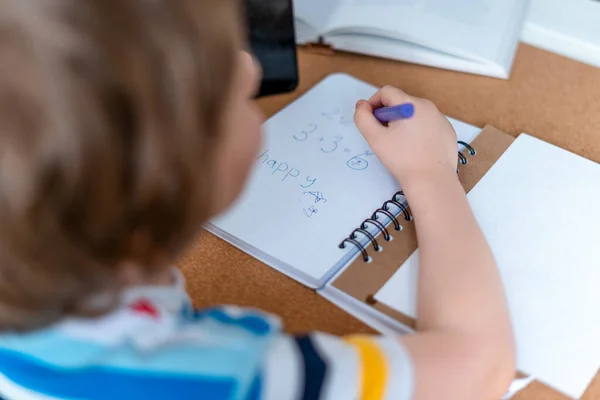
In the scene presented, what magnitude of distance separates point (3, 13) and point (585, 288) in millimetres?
507

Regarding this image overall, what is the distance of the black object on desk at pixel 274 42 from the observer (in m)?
0.79

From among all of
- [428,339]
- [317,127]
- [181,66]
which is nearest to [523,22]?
[317,127]

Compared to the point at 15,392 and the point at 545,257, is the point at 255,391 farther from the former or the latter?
the point at 545,257

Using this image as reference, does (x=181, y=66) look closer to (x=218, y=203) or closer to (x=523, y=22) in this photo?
(x=218, y=203)

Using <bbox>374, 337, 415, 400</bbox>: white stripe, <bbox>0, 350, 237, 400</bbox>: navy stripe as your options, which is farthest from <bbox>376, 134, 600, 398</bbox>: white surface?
<bbox>0, 350, 237, 400</bbox>: navy stripe

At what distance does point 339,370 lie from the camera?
0.43 m

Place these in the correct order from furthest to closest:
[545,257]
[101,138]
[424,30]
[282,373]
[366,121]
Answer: [424,30]
[366,121]
[545,257]
[282,373]
[101,138]

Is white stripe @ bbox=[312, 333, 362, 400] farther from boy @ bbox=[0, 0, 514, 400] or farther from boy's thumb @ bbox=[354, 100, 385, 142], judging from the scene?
Result: boy's thumb @ bbox=[354, 100, 385, 142]

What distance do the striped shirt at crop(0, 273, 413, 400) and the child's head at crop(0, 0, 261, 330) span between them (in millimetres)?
26

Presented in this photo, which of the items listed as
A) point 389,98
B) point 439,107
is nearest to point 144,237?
point 389,98

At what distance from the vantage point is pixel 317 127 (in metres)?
0.78

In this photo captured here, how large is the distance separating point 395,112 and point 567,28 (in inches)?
15.5

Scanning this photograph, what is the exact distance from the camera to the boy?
307mm

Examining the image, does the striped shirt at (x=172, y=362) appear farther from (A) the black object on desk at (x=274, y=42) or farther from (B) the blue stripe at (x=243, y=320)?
(A) the black object on desk at (x=274, y=42)
